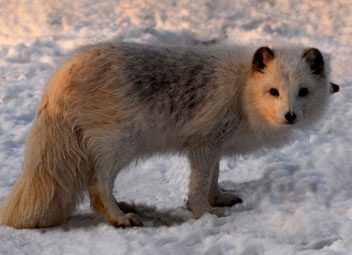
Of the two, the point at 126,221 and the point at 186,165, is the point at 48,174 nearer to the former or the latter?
the point at 126,221

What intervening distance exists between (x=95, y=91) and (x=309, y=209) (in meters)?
1.76

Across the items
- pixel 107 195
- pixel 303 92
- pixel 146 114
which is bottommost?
pixel 107 195

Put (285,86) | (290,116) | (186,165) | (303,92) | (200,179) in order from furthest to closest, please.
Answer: (186,165), (200,179), (303,92), (285,86), (290,116)

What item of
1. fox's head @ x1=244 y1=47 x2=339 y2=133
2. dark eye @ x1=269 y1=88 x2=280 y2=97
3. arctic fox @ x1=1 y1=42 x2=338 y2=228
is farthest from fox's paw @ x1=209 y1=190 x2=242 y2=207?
dark eye @ x1=269 y1=88 x2=280 y2=97

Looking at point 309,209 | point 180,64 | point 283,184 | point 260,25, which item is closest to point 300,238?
point 309,209

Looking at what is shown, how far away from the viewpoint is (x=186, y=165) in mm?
6230

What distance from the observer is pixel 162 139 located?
4.90 metres

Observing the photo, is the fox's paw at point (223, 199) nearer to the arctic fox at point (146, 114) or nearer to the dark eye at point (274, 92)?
the arctic fox at point (146, 114)

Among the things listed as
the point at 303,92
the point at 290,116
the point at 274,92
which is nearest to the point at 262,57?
the point at 274,92

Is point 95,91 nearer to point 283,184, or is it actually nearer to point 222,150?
point 222,150

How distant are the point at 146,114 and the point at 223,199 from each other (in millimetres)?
1089

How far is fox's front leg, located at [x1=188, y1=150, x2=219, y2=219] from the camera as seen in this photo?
4934 millimetres

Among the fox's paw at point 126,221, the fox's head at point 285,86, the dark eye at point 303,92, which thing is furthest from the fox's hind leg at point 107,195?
the dark eye at point 303,92

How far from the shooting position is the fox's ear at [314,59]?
4.82 m
